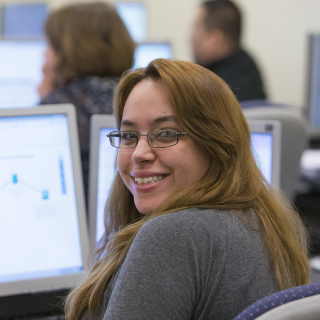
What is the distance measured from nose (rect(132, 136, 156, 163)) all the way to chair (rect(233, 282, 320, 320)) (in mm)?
403

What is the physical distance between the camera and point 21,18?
3500 mm

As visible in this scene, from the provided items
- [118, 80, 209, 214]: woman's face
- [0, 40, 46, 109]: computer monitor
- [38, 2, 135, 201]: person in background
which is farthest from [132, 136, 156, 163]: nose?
[0, 40, 46, 109]: computer monitor

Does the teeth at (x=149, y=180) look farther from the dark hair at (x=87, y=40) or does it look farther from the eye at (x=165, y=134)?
the dark hair at (x=87, y=40)

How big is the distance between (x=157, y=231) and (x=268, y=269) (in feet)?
0.66

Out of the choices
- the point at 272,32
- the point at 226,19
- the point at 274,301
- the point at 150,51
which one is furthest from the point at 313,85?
the point at 274,301

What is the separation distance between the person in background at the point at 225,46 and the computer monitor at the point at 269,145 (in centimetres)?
134

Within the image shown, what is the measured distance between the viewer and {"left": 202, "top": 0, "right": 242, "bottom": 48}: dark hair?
8.82 feet

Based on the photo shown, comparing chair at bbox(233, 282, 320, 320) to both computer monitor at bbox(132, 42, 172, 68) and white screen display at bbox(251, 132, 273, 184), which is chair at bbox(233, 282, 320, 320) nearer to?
white screen display at bbox(251, 132, 273, 184)

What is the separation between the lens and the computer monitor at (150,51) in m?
2.64

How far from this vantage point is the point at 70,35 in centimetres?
175

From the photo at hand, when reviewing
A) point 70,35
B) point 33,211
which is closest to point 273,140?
point 33,211

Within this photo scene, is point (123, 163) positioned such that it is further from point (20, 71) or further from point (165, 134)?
point (20, 71)

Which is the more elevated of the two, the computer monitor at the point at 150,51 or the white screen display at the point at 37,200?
the computer monitor at the point at 150,51

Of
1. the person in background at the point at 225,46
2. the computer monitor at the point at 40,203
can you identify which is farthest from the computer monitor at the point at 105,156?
the person in background at the point at 225,46
